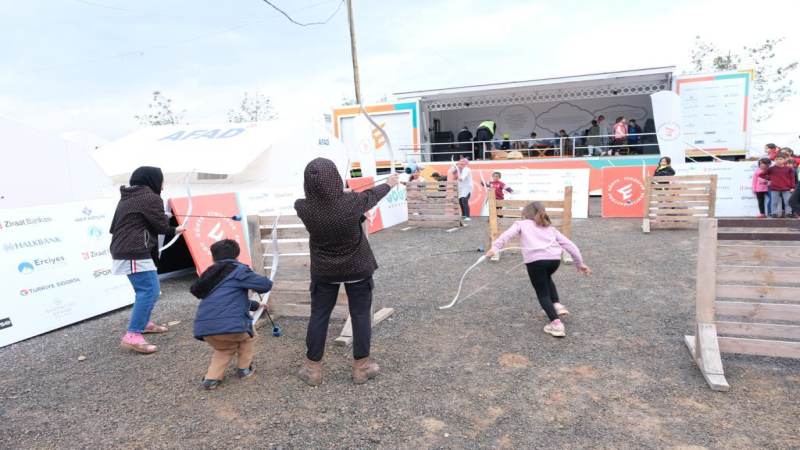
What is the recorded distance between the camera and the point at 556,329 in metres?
4.18

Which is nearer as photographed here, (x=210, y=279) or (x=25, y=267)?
(x=210, y=279)

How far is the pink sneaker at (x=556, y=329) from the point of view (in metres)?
4.15

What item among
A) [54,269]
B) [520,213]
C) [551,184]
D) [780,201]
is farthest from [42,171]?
[780,201]

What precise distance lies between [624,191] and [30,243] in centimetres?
1129

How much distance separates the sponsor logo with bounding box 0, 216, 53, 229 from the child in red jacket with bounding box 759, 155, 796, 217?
12.7 meters

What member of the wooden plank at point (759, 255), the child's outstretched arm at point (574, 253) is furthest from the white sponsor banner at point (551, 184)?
the wooden plank at point (759, 255)

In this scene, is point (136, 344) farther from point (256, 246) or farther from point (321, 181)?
point (321, 181)

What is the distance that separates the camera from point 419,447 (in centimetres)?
268

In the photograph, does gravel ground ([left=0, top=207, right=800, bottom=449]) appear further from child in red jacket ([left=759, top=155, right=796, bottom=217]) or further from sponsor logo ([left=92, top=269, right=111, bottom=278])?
child in red jacket ([left=759, top=155, right=796, bottom=217])

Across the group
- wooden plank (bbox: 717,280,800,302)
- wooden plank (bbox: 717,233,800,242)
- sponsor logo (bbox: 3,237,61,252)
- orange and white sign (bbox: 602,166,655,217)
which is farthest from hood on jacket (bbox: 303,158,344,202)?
orange and white sign (bbox: 602,166,655,217)

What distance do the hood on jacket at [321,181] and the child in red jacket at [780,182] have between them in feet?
34.3

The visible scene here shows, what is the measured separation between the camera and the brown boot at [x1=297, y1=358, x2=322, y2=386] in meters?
3.46

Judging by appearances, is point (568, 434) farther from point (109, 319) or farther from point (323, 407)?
point (109, 319)

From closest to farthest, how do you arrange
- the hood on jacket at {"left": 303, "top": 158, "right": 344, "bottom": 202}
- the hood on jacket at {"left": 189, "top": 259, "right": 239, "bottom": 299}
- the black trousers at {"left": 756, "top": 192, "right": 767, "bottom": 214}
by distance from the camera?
the hood on jacket at {"left": 303, "top": 158, "right": 344, "bottom": 202} < the hood on jacket at {"left": 189, "top": 259, "right": 239, "bottom": 299} < the black trousers at {"left": 756, "top": 192, "right": 767, "bottom": 214}
